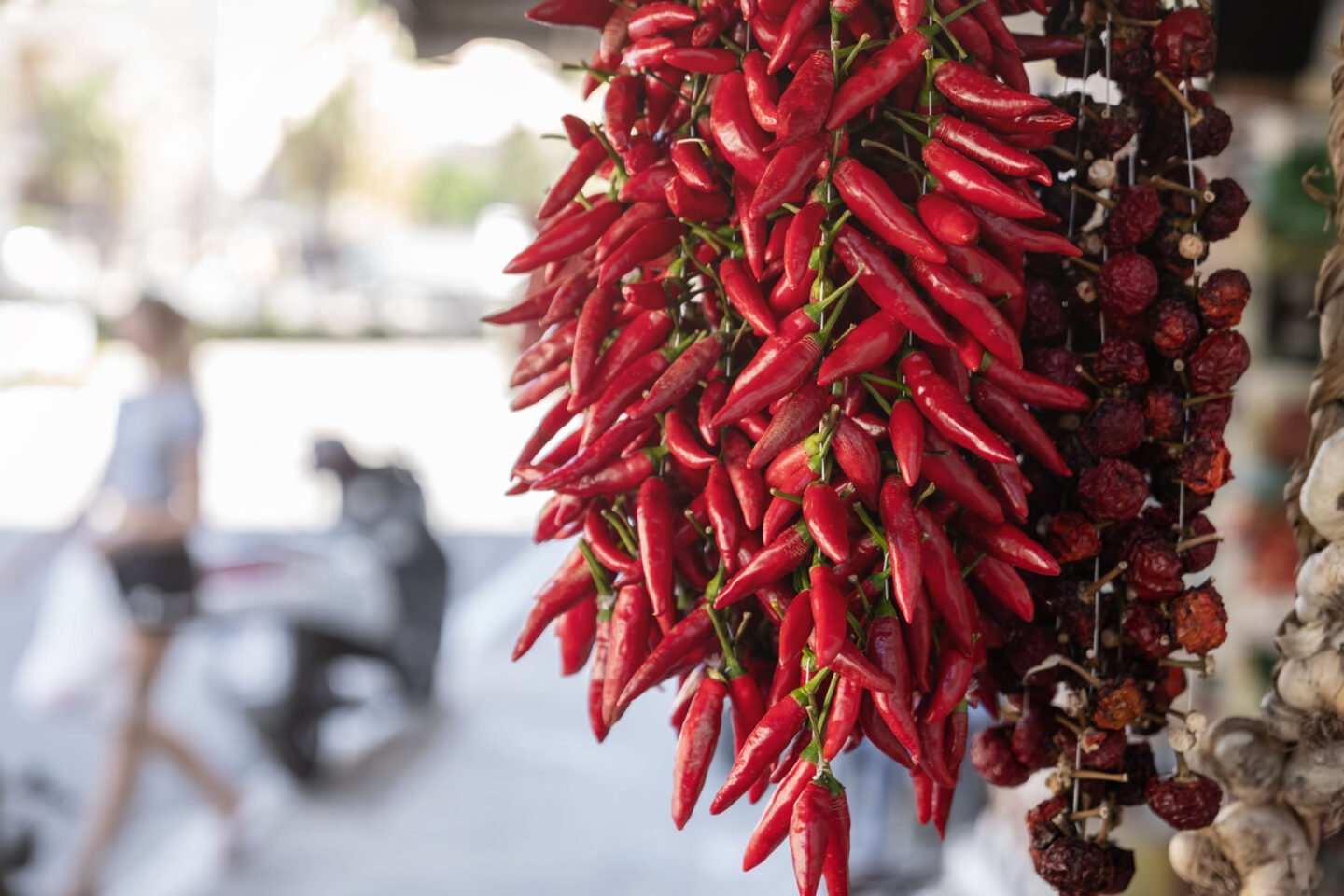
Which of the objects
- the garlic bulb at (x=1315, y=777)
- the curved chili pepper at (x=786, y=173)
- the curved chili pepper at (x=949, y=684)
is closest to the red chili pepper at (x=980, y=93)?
the curved chili pepper at (x=786, y=173)

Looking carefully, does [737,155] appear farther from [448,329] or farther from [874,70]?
[448,329]

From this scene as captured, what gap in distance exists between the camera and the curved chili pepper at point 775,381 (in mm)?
945

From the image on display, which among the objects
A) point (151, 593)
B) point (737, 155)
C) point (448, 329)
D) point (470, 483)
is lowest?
point (448, 329)

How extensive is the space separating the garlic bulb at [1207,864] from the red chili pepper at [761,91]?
0.77m

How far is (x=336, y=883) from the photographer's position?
11.8ft

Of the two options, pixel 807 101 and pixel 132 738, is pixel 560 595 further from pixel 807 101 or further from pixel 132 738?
pixel 132 738

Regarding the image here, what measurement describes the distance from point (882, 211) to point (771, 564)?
0.96 ft

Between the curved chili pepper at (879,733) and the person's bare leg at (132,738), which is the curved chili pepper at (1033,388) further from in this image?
the person's bare leg at (132,738)

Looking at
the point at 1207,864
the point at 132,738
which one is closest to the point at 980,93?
the point at 1207,864

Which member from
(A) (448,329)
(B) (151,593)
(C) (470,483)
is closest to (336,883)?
(B) (151,593)

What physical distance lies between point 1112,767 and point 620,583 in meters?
0.47

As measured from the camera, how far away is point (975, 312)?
3.09 feet

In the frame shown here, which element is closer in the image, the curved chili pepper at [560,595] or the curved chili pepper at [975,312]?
the curved chili pepper at [975,312]

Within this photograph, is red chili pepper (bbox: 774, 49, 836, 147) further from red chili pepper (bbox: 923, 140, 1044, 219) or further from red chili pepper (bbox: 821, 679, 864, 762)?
red chili pepper (bbox: 821, 679, 864, 762)
